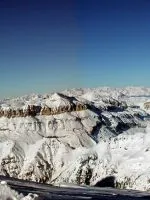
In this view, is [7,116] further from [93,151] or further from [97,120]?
[93,151]

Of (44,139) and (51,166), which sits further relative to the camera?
(44,139)

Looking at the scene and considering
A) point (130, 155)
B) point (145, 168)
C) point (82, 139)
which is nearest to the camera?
point (145, 168)

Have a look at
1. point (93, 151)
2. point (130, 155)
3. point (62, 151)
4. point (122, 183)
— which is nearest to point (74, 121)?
point (62, 151)

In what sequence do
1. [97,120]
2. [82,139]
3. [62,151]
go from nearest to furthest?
[62,151] → [82,139] → [97,120]

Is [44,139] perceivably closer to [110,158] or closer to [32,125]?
[32,125]

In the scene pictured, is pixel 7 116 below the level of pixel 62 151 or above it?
above

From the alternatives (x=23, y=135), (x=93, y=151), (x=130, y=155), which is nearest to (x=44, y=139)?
(x=23, y=135)
